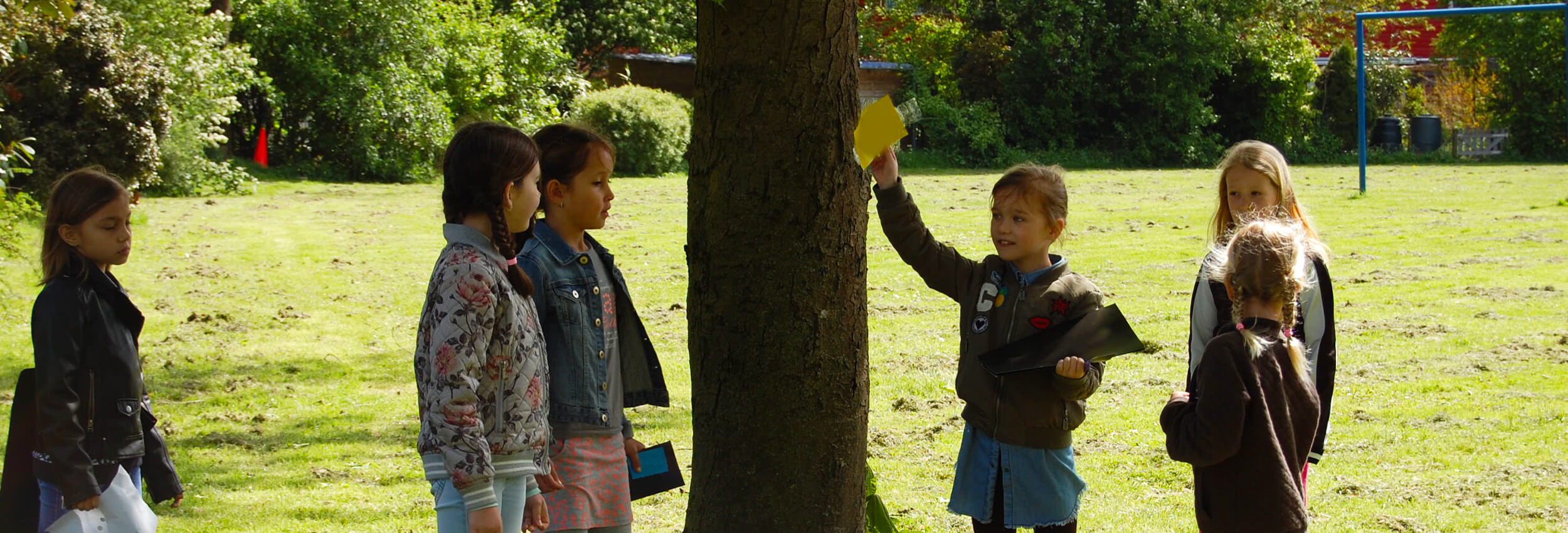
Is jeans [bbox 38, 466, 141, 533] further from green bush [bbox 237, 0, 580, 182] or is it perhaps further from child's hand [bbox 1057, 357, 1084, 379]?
green bush [bbox 237, 0, 580, 182]

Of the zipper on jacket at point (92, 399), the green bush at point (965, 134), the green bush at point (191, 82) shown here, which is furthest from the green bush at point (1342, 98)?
the zipper on jacket at point (92, 399)

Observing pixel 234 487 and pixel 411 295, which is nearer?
pixel 234 487

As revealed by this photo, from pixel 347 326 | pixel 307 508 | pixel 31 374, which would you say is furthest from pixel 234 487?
pixel 347 326

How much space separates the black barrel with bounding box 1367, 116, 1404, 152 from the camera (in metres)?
29.6

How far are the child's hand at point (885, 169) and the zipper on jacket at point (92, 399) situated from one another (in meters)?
1.96

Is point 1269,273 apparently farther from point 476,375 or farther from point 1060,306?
point 476,375

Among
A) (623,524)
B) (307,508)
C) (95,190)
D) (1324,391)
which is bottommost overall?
(307,508)

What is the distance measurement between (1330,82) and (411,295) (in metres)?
25.6

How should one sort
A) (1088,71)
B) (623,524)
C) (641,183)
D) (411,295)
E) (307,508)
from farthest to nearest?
1. (1088,71)
2. (641,183)
3. (411,295)
4. (307,508)
5. (623,524)

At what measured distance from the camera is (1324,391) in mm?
3359

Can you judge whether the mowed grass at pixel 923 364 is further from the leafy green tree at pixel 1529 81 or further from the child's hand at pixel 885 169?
the leafy green tree at pixel 1529 81

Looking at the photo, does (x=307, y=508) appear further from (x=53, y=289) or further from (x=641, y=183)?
(x=641, y=183)

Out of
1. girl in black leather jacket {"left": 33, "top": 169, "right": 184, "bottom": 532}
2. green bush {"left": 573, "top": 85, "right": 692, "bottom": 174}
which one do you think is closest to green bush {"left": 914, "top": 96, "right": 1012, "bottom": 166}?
green bush {"left": 573, "top": 85, "right": 692, "bottom": 174}

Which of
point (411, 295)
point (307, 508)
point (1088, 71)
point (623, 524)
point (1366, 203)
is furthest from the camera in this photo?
point (1088, 71)
